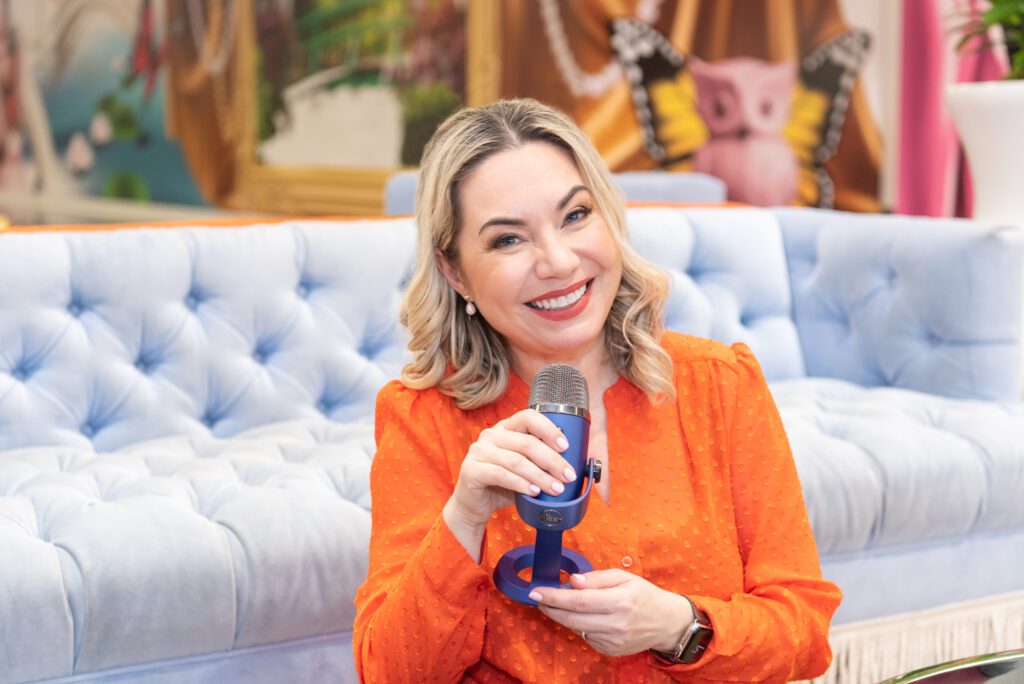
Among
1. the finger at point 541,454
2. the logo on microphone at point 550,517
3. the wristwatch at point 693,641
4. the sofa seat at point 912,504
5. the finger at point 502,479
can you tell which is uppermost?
the finger at point 541,454

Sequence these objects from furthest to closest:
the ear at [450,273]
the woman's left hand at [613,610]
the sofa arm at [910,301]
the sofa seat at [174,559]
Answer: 1. the sofa arm at [910,301]
2. the sofa seat at [174,559]
3. the ear at [450,273]
4. the woman's left hand at [613,610]

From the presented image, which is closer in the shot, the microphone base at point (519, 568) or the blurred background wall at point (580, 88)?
the microphone base at point (519, 568)

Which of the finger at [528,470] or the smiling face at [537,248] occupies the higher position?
the smiling face at [537,248]

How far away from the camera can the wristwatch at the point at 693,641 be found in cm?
120

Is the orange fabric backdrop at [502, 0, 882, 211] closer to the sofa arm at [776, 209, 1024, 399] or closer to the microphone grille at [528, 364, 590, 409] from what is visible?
the sofa arm at [776, 209, 1024, 399]

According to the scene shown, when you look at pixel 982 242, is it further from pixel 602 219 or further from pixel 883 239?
pixel 602 219

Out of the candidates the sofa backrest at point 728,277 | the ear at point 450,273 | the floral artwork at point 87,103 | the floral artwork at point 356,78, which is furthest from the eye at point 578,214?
the floral artwork at point 87,103

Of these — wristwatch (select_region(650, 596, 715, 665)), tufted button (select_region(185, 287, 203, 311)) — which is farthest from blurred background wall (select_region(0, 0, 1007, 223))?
wristwatch (select_region(650, 596, 715, 665))

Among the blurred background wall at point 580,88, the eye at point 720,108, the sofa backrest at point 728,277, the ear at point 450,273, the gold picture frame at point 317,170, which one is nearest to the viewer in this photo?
the ear at point 450,273

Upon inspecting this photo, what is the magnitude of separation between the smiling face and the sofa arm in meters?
1.54

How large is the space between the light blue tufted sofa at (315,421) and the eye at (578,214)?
75 centimetres

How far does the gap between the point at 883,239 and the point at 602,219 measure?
1596mm

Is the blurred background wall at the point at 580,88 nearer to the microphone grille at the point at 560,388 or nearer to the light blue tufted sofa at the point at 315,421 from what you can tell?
the light blue tufted sofa at the point at 315,421

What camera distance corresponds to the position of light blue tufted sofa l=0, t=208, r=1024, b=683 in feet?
→ 5.61
